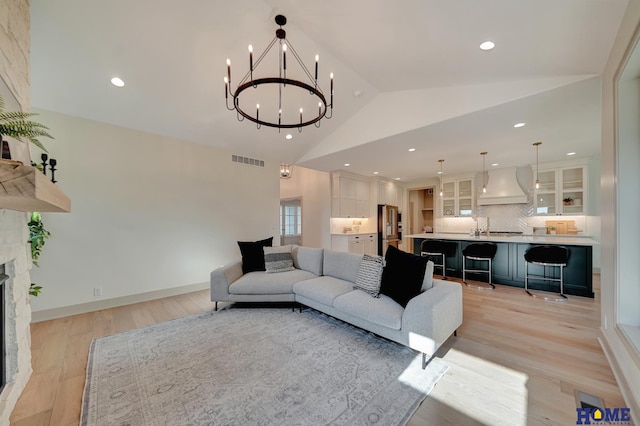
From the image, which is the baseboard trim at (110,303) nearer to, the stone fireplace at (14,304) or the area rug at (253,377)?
the area rug at (253,377)

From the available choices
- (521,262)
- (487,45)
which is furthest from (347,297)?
(521,262)

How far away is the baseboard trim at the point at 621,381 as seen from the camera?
5.18 ft

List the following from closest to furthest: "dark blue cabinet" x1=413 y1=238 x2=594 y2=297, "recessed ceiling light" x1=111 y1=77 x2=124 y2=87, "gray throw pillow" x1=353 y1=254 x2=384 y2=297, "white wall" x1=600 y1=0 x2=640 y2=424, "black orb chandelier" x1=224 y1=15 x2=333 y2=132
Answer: "white wall" x1=600 y1=0 x2=640 y2=424
"gray throw pillow" x1=353 y1=254 x2=384 y2=297
"black orb chandelier" x1=224 y1=15 x2=333 y2=132
"recessed ceiling light" x1=111 y1=77 x2=124 y2=87
"dark blue cabinet" x1=413 y1=238 x2=594 y2=297

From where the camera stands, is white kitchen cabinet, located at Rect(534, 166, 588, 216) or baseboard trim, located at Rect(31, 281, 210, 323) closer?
baseboard trim, located at Rect(31, 281, 210, 323)

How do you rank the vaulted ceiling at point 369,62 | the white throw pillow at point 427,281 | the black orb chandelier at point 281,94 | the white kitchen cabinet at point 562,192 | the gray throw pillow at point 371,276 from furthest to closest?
the white kitchen cabinet at point 562,192, the black orb chandelier at point 281,94, the gray throw pillow at point 371,276, the white throw pillow at point 427,281, the vaulted ceiling at point 369,62

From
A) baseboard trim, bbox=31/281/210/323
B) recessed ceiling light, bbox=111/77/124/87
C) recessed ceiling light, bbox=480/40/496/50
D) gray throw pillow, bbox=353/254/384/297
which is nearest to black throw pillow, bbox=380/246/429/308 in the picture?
gray throw pillow, bbox=353/254/384/297

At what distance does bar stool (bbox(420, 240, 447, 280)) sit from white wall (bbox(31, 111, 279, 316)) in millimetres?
3899

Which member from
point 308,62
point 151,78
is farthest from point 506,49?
point 151,78

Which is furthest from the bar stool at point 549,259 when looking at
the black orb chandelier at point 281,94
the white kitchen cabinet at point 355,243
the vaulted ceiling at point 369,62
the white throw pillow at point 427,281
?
the black orb chandelier at point 281,94

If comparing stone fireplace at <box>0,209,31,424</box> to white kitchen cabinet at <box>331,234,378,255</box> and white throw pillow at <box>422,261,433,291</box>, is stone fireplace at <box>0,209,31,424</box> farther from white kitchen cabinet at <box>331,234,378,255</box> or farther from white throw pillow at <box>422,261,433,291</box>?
white kitchen cabinet at <box>331,234,378,255</box>

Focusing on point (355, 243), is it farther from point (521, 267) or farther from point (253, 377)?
point (253, 377)

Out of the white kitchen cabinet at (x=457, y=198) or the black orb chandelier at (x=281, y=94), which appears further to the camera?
the white kitchen cabinet at (x=457, y=198)

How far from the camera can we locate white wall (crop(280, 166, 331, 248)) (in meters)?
7.08

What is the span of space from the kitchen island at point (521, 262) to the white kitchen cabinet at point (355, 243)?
1742 mm
